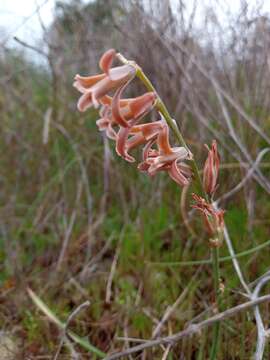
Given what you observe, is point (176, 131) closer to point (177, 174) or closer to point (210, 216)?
point (177, 174)

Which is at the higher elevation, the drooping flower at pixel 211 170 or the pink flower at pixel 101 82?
the pink flower at pixel 101 82

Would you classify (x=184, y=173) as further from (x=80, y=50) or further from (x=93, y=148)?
(x=80, y=50)

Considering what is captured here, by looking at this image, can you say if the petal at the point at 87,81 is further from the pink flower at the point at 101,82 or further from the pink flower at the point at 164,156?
the pink flower at the point at 164,156

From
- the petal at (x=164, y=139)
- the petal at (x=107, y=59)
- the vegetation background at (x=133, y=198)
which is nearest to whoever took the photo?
the petal at (x=107, y=59)

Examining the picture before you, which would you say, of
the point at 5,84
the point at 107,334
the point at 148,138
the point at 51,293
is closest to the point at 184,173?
the point at 148,138

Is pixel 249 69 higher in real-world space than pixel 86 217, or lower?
higher

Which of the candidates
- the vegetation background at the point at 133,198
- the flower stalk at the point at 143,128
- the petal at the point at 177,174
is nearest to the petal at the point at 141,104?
the flower stalk at the point at 143,128
